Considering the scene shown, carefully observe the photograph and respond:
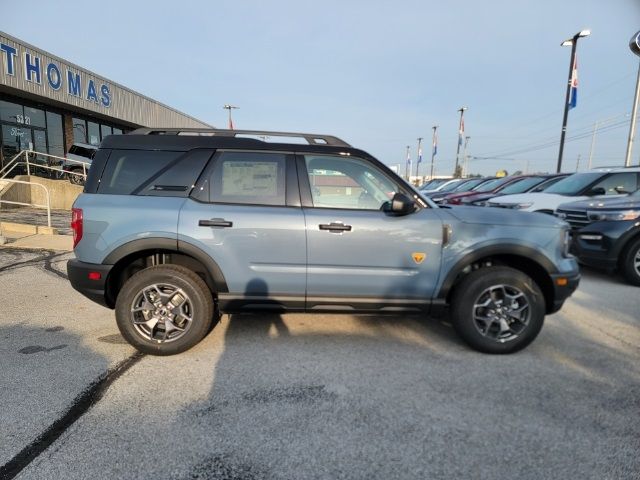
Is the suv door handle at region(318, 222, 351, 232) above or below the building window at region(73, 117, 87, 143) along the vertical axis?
below

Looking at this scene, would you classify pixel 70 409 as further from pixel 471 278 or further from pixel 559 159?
pixel 559 159

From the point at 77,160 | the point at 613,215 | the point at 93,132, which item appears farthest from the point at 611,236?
the point at 93,132

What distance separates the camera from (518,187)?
10547 millimetres

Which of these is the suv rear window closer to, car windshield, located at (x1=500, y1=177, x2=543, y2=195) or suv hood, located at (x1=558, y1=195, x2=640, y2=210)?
suv hood, located at (x1=558, y1=195, x2=640, y2=210)

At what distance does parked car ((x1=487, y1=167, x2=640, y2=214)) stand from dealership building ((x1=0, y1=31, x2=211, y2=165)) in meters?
16.6

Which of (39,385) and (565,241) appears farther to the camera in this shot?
(565,241)

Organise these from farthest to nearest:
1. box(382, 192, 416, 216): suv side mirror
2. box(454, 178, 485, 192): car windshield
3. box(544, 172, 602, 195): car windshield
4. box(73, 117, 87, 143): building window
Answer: box(73, 117, 87, 143): building window
box(454, 178, 485, 192): car windshield
box(544, 172, 602, 195): car windshield
box(382, 192, 416, 216): suv side mirror

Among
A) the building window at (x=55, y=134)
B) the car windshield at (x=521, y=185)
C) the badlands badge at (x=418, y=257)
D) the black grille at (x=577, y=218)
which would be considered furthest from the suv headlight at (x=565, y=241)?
the building window at (x=55, y=134)

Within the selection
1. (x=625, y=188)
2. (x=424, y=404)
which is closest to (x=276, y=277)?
(x=424, y=404)

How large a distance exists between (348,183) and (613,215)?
200 inches

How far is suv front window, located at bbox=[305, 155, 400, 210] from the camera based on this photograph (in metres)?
3.54

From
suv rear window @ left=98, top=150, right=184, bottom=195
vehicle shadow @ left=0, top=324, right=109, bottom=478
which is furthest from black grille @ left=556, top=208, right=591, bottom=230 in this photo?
vehicle shadow @ left=0, top=324, right=109, bottom=478

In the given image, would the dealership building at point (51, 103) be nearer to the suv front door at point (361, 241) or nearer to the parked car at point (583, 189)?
the suv front door at point (361, 241)

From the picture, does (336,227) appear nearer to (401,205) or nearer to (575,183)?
(401,205)
